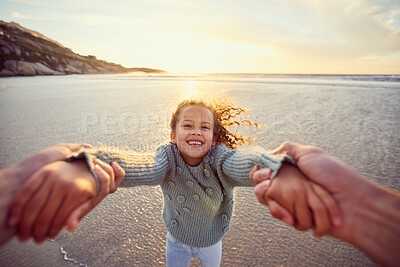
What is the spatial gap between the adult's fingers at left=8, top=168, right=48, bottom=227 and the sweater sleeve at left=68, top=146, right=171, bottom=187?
0.30 meters

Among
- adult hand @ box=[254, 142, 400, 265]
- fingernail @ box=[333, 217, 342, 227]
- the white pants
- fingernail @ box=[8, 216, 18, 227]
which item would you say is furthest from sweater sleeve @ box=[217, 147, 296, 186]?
fingernail @ box=[8, 216, 18, 227]

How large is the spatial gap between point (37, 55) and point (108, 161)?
A: 4579 cm

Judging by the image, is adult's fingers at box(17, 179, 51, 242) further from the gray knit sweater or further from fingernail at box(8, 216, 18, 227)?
the gray knit sweater

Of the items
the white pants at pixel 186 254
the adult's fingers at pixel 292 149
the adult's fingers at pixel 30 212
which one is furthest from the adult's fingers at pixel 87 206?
the white pants at pixel 186 254

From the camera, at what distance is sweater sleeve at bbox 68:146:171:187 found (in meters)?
1.21

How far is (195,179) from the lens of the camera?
1.63 m

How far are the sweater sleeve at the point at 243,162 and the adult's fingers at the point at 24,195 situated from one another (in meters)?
0.92

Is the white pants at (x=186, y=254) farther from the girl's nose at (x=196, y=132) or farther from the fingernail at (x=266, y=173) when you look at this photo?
→ the fingernail at (x=266, y=173)

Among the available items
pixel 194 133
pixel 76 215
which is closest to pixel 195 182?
pixel 194 133

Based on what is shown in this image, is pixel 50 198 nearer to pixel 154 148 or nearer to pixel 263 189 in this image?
pixel 263 189

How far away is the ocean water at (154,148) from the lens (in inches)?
79.1

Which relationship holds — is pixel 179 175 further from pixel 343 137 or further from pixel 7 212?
pixel 343 137

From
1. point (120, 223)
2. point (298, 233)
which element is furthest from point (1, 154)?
point (298, 233)

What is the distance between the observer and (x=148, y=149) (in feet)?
12.4
